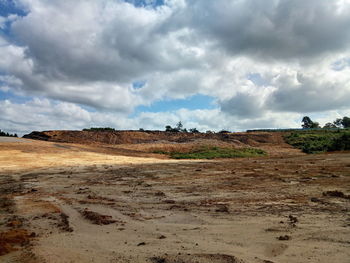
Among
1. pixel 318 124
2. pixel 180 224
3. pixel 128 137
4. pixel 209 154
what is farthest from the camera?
pixel 318 124

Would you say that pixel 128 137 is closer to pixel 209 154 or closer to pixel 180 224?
pixel 209 154

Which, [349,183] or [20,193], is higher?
[349,183]

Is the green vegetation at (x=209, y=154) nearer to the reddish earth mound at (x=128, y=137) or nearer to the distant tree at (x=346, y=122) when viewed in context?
the reddish earth mound at (x=128, y=137)

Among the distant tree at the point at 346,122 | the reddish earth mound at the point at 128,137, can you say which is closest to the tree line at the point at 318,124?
the distant tree at the point at 346,122

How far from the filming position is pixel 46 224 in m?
4.93

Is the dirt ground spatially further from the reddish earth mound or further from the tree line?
the tree line

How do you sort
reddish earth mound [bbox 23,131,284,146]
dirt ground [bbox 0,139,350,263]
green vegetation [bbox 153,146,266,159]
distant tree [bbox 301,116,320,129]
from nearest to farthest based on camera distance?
dirt ground [bbox 0,139,350,263] < green vegetation [bbox 153,146,266,159] < reddish earth mound [bbox 23,131,284,146] < distant tree [bbox 301,116,320,129]

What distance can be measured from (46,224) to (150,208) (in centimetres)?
213

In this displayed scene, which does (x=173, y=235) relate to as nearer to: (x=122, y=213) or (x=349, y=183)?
(x=122, y=213)

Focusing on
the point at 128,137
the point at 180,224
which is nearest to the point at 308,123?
the point at 128,137

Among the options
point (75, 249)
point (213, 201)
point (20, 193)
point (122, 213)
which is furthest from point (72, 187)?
point (75, 249)

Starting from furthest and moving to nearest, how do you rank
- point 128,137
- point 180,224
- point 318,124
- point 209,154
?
point 318,124
point 128,137
point 209,154
point 180,224

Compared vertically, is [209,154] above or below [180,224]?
above

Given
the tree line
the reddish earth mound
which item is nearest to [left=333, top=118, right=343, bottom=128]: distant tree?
the tree line
